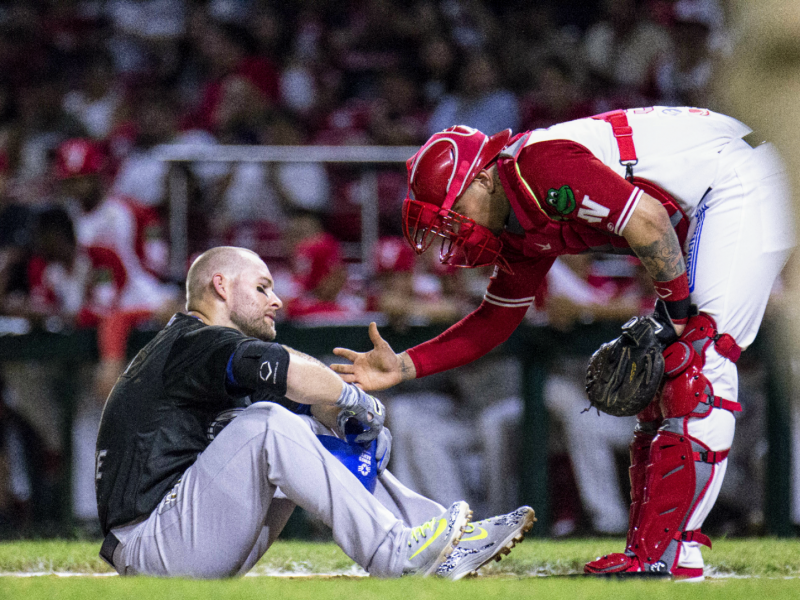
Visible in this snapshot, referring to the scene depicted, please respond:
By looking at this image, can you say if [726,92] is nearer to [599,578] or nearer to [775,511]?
[599,578]

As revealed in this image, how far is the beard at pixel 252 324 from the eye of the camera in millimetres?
3340

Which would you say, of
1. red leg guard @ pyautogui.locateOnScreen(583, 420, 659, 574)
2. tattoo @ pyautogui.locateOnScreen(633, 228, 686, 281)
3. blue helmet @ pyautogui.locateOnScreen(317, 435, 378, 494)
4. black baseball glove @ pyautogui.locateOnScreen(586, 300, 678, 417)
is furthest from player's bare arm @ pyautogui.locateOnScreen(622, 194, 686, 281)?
blue helmet @ pyautogui.locateOnScreen(317, 435, 378, 494)

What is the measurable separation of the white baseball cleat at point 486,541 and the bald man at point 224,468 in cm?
11

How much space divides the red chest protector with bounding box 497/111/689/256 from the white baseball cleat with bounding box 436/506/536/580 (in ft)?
3.01

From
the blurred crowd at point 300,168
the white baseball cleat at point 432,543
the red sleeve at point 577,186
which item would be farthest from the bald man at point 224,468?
the blurred crowd at point 300,168

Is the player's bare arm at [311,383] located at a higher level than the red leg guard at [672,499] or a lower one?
higher

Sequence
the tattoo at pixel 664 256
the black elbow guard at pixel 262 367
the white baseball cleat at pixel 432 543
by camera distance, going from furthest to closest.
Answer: the tattoo at pixel 664 256, the white baseball cleat at pixel 432 543, the black elbow guard at pixel 262 367

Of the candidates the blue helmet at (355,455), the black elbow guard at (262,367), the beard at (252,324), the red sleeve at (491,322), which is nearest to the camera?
the black elbow guard at (262,367)

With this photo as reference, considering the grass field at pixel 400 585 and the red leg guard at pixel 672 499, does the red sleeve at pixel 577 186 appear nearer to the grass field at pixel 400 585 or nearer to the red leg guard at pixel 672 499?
the red leg guard at pixel 672 499

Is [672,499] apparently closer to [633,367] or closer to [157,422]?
[633,367]

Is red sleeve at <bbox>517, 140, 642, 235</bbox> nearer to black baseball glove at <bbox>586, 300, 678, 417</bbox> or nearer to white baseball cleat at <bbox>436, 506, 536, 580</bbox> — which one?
black baseball glove at <bbox>586, 300, 678, 417</bbox>

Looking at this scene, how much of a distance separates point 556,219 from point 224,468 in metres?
1.32

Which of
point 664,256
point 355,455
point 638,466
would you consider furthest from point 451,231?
point 638,466

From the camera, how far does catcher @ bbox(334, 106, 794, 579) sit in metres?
3.04
